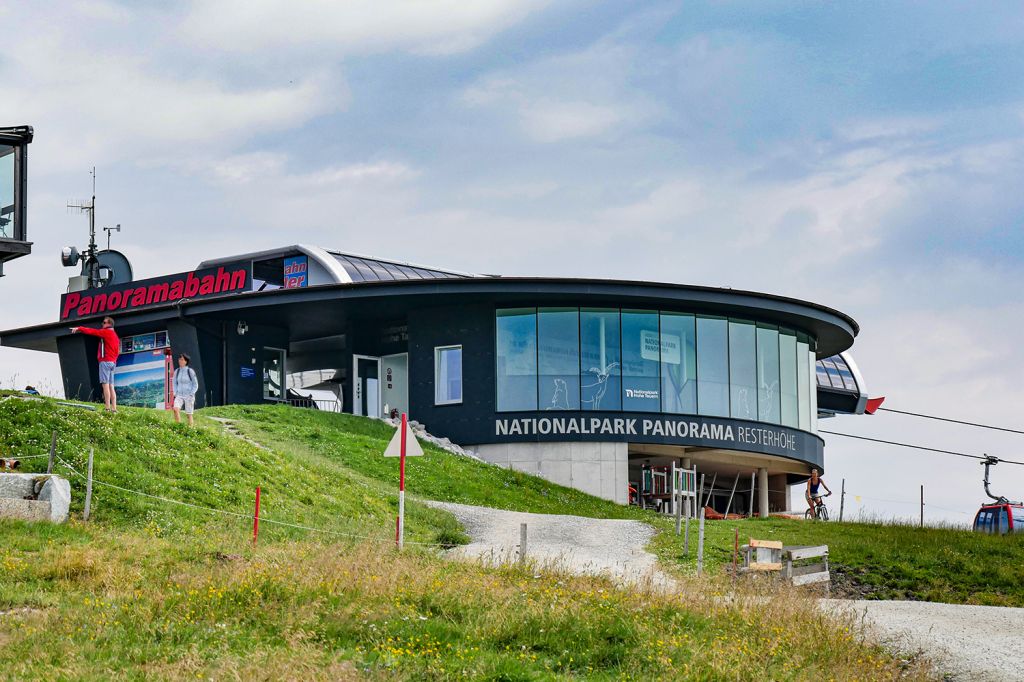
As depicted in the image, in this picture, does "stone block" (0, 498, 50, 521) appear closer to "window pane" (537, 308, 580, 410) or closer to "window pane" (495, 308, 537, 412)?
"window pane" (495, 308, 537, 412)

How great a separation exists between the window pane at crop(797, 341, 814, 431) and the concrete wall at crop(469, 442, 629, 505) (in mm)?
→ 8742

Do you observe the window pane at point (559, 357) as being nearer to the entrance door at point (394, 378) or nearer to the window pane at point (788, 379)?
the entrance door at point (394, 378)

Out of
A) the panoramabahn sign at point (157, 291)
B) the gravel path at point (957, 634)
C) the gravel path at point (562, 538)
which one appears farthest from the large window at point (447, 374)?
the gravel path at point (957, 634)

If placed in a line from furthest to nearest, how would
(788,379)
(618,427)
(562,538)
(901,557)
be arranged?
1. (788,379)
2. (618,427)
3. (562,538)
4. (901,557)

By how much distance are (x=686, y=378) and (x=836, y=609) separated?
25818 millimetres

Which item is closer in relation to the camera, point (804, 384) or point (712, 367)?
point (712, 367)

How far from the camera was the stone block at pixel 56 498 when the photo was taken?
21828 mm

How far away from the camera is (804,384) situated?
4819 centimetres

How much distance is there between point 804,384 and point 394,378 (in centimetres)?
1474

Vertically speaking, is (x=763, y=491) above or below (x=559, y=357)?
below

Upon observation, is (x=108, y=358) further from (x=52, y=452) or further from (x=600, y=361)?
(x=600, y=361)

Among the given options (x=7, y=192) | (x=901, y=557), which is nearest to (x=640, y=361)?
(x=901, y=557)

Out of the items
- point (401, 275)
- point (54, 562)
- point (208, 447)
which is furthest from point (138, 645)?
point (401, 275)

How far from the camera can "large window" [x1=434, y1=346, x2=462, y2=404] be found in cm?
4422
